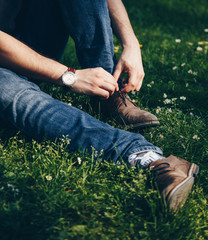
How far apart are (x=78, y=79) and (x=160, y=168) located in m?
0.92

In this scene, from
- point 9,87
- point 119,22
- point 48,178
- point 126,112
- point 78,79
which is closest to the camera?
point 48,178

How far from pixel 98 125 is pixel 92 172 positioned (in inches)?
12.6

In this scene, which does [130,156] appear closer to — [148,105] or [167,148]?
[167,148]

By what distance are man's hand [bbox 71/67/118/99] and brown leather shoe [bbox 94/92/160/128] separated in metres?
0.33

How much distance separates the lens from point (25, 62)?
7.05ft

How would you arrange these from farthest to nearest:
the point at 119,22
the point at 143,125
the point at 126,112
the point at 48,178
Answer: the point at 119,22, the point at 126,112, the point at 143,125, the point at 48,178

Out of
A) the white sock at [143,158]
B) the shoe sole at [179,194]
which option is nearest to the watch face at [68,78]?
the white sock at [143,158]

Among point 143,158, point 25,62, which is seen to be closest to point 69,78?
point 25,62

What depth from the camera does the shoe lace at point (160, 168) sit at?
1.83 m

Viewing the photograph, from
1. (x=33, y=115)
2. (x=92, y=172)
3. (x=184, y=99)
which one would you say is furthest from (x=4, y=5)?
(x=184, y=99)

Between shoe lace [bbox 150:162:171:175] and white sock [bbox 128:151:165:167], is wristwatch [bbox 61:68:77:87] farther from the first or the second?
shoe lace [bbox 150:162:171:175]

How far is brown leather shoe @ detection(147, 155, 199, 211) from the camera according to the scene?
1674 millimetres

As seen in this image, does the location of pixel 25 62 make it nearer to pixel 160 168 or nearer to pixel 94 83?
pixel 94 83

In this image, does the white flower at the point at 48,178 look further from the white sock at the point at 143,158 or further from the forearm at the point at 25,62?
the forearm at the point at 25,62
